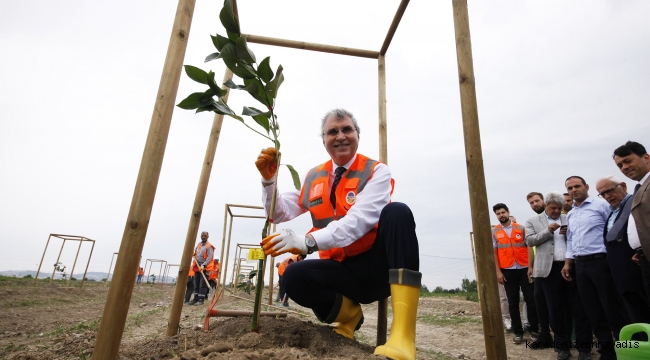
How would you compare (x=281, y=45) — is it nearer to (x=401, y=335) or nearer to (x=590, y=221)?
(x=401, y=335)

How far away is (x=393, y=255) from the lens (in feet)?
5.41

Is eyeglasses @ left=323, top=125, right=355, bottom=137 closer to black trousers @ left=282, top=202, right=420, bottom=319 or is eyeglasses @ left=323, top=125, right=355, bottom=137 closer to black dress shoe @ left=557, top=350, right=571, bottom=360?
black trousers @ left=282, top=202, right=420, bottom=319

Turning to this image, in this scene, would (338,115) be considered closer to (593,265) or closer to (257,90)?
(257,90)

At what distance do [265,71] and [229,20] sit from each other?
288mm

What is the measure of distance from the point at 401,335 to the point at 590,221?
2477mm

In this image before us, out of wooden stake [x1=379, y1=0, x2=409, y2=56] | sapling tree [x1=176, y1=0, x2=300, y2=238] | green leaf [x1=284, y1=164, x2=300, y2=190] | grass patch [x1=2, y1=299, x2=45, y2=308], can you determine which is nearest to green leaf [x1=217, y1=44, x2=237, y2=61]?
sapling tree [x1=176, y1=0, x2=300, y2=238]

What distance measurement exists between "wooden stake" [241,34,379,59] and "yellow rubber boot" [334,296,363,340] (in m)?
2.10

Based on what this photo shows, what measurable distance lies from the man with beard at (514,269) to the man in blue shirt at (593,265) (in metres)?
1.24

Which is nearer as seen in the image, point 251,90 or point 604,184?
point 251,90

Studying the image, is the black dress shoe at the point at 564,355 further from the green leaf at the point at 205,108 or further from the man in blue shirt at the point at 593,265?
the green leaf at the point at 205,108

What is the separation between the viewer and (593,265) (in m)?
2.85

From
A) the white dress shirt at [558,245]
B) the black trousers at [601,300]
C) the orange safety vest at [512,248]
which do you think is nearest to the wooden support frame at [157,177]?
the black trousers at [601,300]

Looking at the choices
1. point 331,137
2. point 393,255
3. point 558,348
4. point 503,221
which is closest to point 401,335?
point 393,255

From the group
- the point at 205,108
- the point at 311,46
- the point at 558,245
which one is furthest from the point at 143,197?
the point at 558,245
